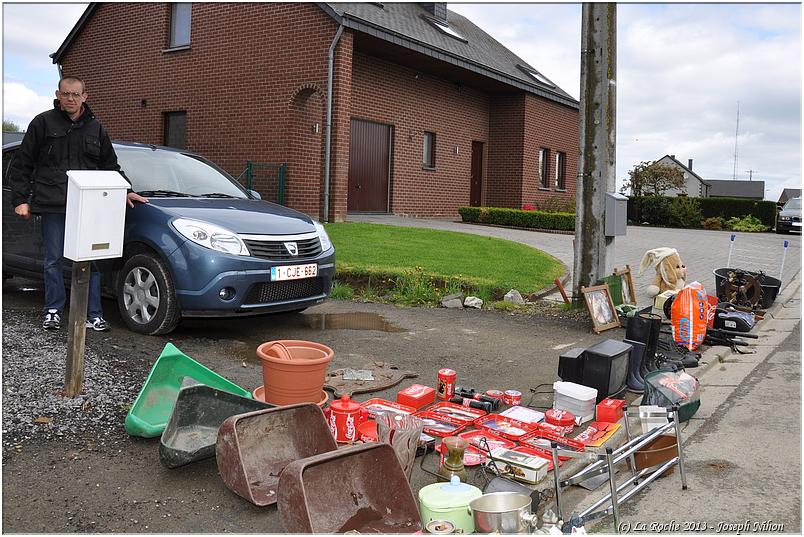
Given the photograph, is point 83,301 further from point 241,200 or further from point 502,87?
point 502,87

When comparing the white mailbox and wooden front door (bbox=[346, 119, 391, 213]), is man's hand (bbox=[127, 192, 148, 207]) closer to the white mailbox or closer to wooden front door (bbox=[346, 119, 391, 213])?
the white mailbox

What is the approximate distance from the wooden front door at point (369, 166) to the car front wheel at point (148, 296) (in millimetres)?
12707

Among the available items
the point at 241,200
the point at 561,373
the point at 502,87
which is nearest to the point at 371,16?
the point at 502,87

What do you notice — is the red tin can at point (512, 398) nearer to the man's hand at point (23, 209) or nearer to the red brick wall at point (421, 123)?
the man's hand at point (23, 209)

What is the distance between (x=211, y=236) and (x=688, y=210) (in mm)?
25602

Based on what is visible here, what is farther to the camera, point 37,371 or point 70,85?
point 70,85

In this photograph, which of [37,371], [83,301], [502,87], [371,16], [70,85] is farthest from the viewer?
[502,87]

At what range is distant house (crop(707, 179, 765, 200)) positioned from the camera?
291 ft

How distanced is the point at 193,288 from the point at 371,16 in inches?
512

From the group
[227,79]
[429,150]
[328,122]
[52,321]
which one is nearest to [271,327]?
[52,321]

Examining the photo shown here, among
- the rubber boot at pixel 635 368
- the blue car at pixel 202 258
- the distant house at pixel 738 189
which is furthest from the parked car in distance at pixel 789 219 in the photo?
the distant house at pixel 738 189

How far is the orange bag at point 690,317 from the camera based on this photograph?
6.50 metres

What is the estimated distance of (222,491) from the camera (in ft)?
10.9

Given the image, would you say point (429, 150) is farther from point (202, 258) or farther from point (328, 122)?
point (202, 258)
